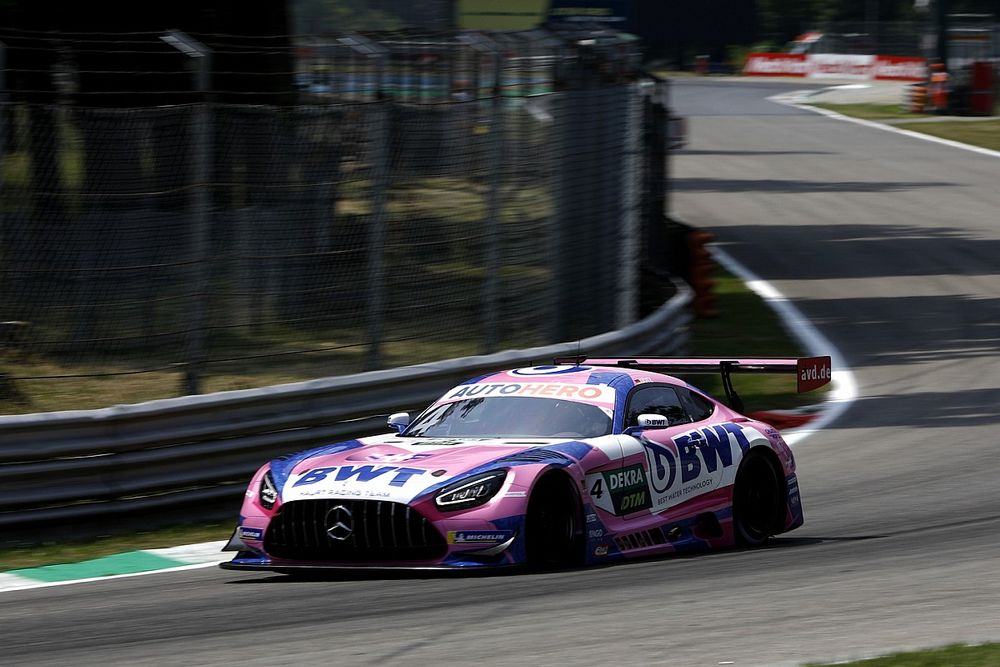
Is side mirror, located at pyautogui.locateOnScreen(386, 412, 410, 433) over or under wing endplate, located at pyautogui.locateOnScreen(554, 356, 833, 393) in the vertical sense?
under

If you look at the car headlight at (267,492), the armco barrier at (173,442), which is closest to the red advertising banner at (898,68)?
the armco barrier at (173,442)

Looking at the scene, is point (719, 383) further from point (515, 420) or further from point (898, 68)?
point (898, 68)

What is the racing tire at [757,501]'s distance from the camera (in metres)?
10.1

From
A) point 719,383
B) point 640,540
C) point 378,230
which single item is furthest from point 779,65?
point 640,540

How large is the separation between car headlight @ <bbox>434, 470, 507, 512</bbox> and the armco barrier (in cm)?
280

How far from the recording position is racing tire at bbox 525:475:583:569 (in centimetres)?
844

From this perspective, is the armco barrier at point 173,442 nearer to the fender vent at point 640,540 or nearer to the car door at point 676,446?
the car door at point 676,446

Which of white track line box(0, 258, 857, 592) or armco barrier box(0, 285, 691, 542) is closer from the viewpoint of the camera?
white track line box(0, 258, 857, 592)

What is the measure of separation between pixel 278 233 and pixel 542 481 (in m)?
3.49

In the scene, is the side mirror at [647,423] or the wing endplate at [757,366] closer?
the side mirror at [647,423]

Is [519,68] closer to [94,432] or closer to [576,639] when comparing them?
[94,432]

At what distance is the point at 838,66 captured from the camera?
73.2 metres

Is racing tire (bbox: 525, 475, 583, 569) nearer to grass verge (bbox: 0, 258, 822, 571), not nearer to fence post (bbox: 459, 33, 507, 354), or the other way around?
grass verge (bbox: 0, 258, 822, 571)

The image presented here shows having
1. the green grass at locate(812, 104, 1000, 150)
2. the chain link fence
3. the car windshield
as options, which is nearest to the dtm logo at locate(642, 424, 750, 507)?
the car windshield
